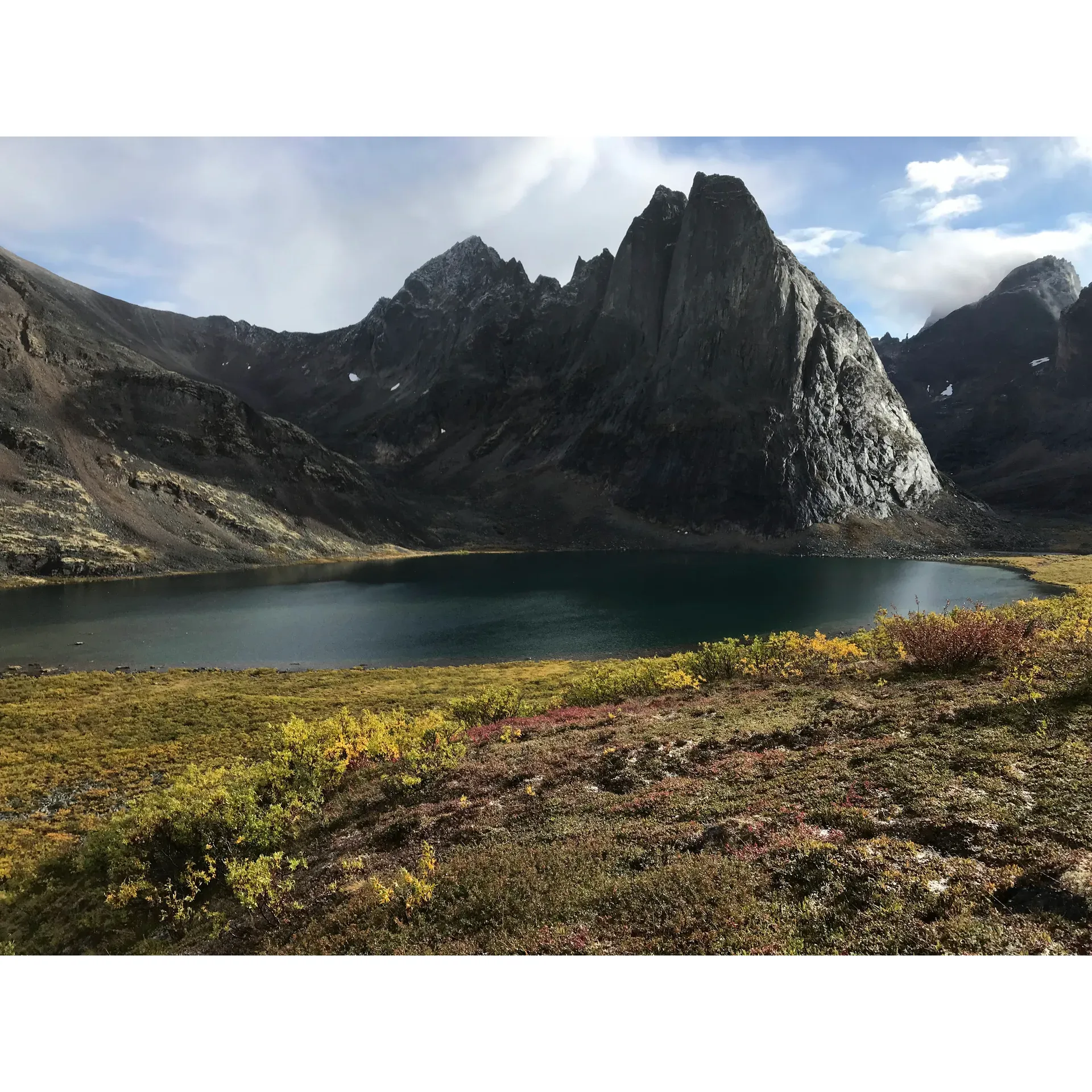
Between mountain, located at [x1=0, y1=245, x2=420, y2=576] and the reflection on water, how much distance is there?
42.2 feet

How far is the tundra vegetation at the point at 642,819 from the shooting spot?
746 centimetres

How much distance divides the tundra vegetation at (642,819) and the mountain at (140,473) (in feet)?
289

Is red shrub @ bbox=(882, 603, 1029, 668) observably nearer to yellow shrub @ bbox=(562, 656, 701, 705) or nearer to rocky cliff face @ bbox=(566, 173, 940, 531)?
yellow shrub @ bbox=(562, 656, 701, 705)

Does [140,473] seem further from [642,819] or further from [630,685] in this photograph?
[642,819]

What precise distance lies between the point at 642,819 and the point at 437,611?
204 ft

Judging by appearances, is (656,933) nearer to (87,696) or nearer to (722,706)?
(722,706)

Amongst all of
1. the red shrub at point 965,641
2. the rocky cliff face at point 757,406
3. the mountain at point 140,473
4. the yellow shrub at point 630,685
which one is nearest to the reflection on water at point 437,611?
the mountain at point 140,473

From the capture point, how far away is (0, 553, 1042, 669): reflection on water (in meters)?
51.1

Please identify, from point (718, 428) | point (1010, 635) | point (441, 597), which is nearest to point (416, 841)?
point (1010, 635)

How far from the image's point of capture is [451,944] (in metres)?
7.93

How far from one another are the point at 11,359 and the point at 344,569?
78.7 meters

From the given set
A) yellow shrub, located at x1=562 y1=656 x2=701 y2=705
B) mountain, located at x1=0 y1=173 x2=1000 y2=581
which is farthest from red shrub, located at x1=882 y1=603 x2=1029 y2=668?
mountain, located at x1=0 y1=173 x2=1000 y2=581

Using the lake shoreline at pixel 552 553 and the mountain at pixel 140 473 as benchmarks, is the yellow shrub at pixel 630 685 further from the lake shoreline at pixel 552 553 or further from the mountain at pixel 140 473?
the mountain at pixel 140 473

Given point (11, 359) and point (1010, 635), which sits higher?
point (11, 359)
